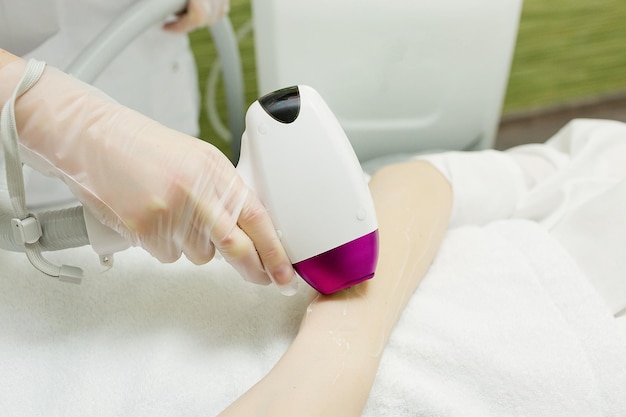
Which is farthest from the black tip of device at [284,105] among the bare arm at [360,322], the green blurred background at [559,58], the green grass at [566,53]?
the green grass at [566,53]

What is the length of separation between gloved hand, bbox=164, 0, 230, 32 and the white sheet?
1.36ft

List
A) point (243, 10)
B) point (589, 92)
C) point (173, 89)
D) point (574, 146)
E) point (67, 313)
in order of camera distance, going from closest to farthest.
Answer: point (67, 313) < point (574, 146) < point (173, 89) < point (243, 10) < point (589, 92)

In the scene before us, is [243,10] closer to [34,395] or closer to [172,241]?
[172,241]

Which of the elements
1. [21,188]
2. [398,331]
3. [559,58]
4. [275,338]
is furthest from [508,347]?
[559,58]

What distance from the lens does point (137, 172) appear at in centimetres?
62

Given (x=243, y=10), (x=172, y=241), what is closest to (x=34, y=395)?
(x=172, y=241)

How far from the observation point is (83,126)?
0.62 meters

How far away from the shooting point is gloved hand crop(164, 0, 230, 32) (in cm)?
96

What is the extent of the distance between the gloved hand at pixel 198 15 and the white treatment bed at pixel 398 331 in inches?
15.9

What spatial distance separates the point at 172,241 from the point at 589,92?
5.42 ft

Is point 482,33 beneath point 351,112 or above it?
above

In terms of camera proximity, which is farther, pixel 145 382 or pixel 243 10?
pixel 243 10

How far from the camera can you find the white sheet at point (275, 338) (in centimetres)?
65

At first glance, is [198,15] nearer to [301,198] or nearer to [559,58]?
[301,198]
